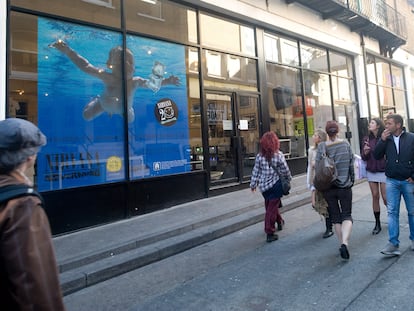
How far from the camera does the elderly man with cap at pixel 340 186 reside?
4508 mm

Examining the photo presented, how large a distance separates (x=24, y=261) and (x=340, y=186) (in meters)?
4.04

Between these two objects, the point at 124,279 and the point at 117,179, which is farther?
the point at 117,179

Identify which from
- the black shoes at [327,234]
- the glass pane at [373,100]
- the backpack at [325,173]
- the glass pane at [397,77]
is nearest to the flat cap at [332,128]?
the backpack at [325,173]

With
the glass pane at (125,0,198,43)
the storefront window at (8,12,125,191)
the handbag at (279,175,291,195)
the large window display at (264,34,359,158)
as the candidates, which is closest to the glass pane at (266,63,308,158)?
the large window display at (264,34,359,158)

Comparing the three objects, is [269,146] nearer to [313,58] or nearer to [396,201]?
[396,201]

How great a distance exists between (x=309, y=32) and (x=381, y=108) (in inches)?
282

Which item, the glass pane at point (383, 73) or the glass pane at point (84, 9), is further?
the glass pane at point (383, 73)

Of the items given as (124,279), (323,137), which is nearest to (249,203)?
(323,137)

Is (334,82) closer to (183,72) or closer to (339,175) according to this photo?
(183,72)

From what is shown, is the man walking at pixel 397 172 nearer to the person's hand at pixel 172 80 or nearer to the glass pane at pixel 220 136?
the glass pane at pixel 220 136

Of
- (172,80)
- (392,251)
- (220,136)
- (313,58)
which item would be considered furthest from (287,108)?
(392,251)

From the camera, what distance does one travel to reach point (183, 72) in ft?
27.0

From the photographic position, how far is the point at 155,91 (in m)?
7.61

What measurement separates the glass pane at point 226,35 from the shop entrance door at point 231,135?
1340 mm
